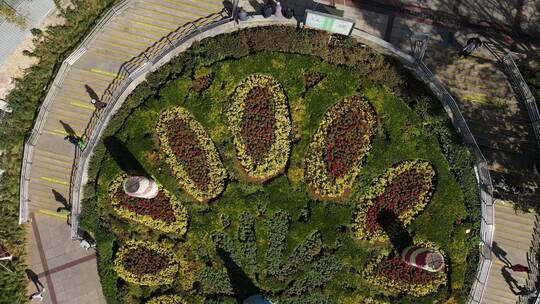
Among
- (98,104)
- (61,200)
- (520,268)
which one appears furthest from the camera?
(61,200)

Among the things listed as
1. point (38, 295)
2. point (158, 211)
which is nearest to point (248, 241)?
point (158, 211)

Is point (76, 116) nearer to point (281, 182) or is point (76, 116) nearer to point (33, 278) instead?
point (33, 278)

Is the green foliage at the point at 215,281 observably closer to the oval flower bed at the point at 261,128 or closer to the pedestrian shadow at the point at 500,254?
the oval flower bed at the point at 261,128

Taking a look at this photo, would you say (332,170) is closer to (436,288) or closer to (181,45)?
(436,288)

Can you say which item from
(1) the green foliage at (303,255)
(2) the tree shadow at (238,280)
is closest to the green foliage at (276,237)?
(1) the green foliage at (303,255)

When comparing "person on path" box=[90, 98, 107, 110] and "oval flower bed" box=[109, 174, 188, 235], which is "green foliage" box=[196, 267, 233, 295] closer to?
"oval flower bed" box=[109, 174, 188, 235]

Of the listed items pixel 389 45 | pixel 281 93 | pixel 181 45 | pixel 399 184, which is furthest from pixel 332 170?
pixel 181 45
